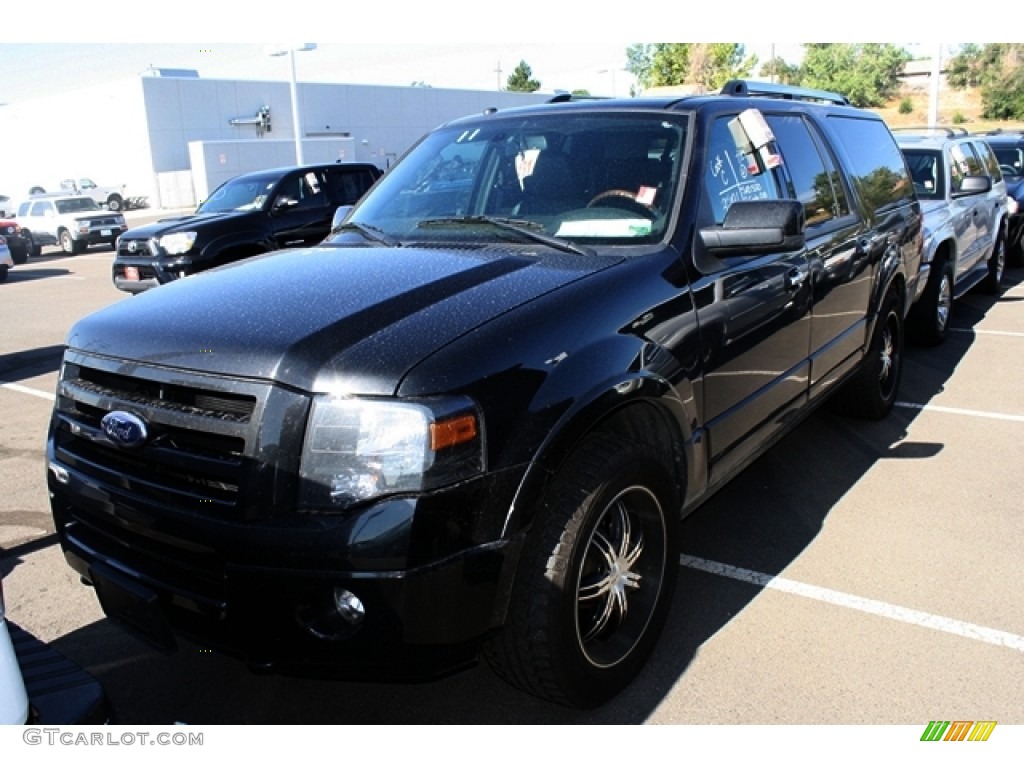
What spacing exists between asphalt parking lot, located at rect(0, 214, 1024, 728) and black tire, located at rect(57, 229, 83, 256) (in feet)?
67.4

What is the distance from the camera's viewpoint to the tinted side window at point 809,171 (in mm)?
4277

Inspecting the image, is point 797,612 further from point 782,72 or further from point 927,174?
point 782,72

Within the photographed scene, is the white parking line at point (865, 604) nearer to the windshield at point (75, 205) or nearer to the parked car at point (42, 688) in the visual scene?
the parked car at point (42, 688)

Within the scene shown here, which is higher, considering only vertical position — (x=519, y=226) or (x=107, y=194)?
(x=519, y=226)

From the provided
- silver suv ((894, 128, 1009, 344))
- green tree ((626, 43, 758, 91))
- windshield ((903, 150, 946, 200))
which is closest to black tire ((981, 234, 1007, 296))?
silver suv ((894, 128, 1009, 344))

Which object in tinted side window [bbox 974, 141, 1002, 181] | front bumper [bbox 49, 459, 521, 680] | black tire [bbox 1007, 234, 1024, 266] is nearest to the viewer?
front bumper [bbox 49, 459, 521, 680]

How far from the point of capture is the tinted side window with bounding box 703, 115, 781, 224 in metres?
3.55

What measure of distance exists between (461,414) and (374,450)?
245 millimetres

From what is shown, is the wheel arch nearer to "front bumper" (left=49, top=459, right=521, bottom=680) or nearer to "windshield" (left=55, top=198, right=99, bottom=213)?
"front bumper" (left=49, top=459, right=521, bottom=680)

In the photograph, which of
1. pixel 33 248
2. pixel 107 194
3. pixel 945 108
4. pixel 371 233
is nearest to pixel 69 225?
pixel 33 248

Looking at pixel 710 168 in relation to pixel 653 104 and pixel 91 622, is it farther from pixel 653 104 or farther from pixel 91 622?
pixel 91 622

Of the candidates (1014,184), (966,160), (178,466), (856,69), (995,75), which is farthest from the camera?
(856,69)

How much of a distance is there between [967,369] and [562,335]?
5.97 m

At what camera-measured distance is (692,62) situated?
1649 inches
